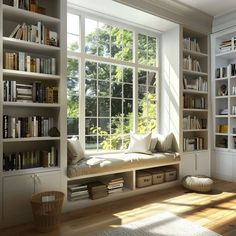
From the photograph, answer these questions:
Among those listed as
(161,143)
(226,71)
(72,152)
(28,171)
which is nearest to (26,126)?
(28,171)

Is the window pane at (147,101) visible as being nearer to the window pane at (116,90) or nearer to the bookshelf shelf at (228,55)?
the window pane at (116,90)

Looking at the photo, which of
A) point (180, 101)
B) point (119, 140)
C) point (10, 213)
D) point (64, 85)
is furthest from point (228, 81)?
point (10, 213)

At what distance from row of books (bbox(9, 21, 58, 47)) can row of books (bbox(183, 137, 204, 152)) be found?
114 inches

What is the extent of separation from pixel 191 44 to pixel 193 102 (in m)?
1.11

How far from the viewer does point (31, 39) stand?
9.42 ft

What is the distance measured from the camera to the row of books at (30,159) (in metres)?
2.72

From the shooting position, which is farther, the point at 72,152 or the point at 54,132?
the point at 72,152

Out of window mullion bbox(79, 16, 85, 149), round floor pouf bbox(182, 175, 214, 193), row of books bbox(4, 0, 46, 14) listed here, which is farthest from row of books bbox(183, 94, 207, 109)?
row of books bbox(4, 0, 46, 14)

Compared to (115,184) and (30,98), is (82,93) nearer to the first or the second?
(30,98)

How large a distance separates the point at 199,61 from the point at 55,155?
3.51 m

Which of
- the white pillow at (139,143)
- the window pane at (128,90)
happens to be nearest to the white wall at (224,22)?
the window pane at (128,90)

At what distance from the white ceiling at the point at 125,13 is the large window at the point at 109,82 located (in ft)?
0.54

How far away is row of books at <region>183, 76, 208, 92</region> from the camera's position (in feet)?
15.2

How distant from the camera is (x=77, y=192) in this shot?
3.21 metres
